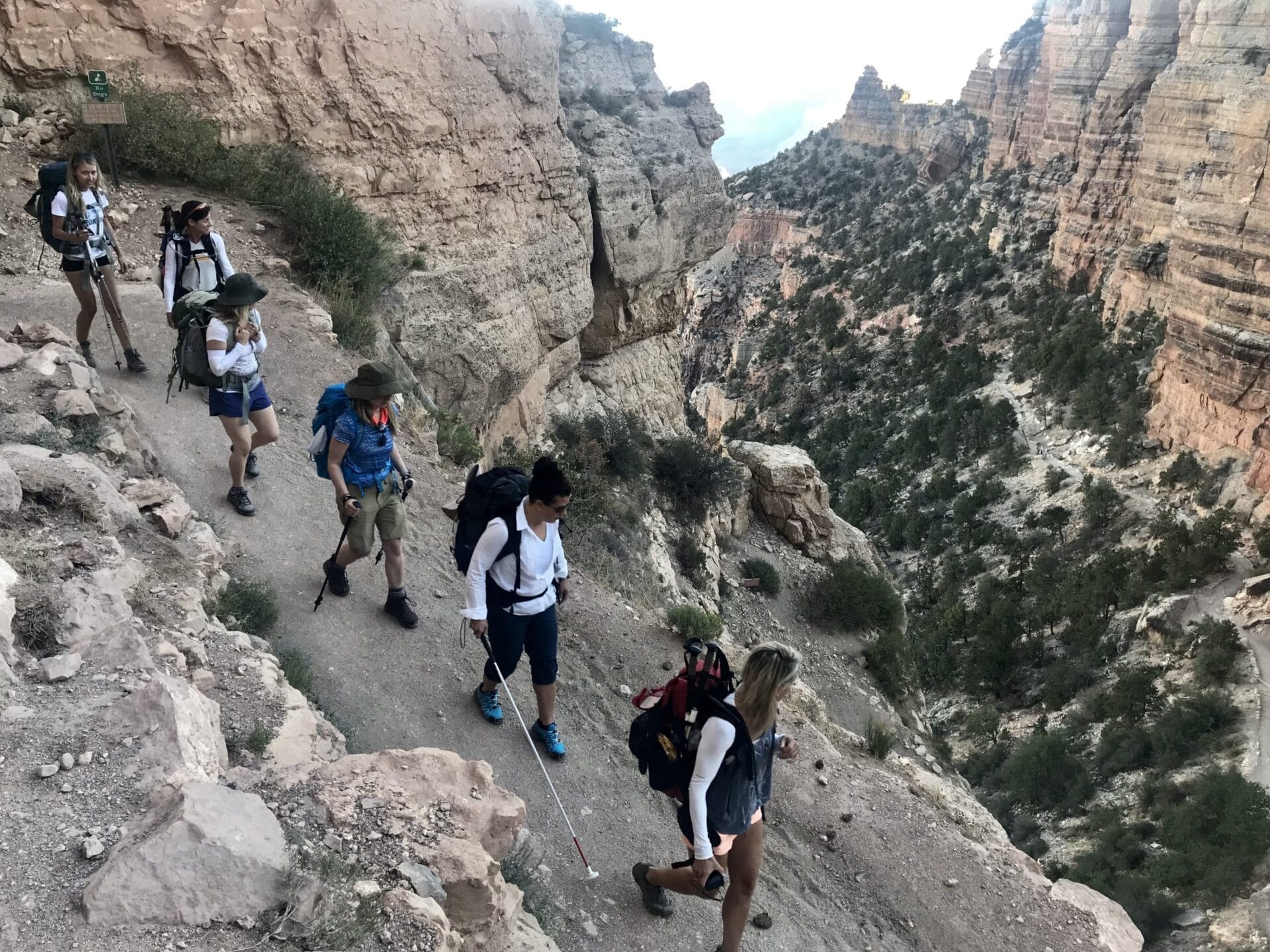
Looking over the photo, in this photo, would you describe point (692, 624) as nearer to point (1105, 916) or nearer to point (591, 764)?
point (591, 764)

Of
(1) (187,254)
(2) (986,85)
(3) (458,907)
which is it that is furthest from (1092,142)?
(3) (458,907)

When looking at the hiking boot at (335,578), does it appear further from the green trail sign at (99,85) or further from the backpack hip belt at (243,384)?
the green trail sign at (99,85)

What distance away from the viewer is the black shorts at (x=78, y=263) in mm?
6215

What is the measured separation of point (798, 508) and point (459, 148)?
28.2ft

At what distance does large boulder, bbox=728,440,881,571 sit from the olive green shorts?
11.4m

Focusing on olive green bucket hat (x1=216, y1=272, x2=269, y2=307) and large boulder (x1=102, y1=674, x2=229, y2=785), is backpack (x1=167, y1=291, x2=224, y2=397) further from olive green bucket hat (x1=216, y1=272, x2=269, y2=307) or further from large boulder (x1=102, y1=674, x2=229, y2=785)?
large boulder (x1=102, y1=674, x2=229, y2=785)

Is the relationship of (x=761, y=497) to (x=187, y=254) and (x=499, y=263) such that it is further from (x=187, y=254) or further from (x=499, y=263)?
(x=187, y=254)

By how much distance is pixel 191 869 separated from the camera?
93.0 inches

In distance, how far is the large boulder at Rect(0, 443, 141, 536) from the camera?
4.10 metres

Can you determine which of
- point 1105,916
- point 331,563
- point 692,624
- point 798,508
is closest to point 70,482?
point 331,563

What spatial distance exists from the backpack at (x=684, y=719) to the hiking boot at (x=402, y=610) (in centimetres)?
236

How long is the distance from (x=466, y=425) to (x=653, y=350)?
7.59m

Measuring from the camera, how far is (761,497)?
1622 centimetres

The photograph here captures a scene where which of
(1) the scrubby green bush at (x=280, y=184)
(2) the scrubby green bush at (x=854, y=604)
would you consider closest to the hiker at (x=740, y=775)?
(1) the scrubby green bush at (x=280, y=184)
